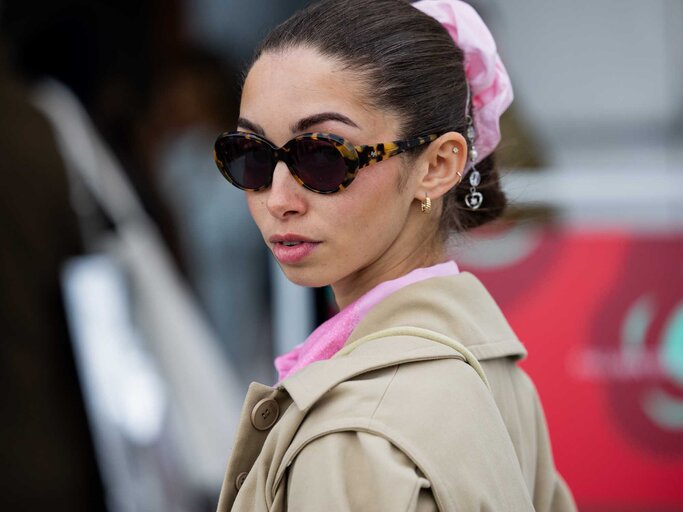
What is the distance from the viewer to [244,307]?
5.04 m

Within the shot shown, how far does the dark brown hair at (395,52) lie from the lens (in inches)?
59.7

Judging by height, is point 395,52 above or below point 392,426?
above

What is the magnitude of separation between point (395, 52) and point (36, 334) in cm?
251

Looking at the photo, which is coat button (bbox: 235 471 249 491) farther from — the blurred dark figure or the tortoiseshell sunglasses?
the blurred dark figure

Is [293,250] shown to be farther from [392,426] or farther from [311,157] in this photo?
[392,426]

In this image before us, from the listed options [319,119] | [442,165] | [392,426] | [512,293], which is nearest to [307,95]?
[319,119]

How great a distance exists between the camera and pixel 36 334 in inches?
145

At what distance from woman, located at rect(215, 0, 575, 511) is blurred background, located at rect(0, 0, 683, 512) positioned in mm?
2106

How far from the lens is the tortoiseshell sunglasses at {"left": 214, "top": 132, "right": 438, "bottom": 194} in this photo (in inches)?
57.4

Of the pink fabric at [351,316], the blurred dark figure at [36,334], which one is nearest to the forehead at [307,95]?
the pink fabric at [351,316]

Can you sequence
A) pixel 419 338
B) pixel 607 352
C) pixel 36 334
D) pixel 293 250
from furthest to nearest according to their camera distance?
pixel 607 352 → pixel 36 334 → pixel 293 250 → pixel 419 338

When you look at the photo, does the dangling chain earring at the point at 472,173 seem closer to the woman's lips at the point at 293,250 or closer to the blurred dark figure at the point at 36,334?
the woman's lips at the point at 293,250

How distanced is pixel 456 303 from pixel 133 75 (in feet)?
12.4

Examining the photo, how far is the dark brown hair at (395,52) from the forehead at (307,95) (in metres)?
0.02
